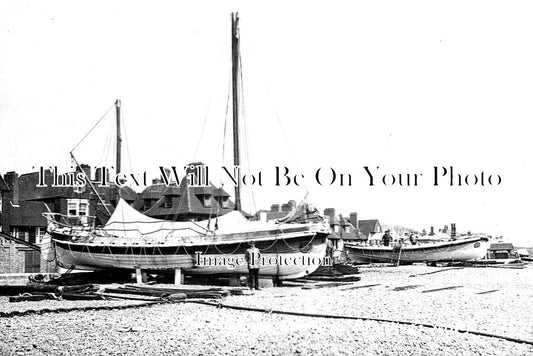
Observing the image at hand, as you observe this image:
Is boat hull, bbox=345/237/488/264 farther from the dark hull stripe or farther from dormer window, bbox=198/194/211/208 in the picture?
the dark hull stripe

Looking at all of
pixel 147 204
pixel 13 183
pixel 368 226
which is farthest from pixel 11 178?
pixel 368 226

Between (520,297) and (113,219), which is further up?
(113,219)

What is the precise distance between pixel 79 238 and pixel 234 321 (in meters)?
20.5

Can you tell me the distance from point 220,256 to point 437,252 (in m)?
27.5

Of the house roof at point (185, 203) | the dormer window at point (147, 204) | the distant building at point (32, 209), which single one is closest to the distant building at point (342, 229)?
the house roof at point (185, 203)

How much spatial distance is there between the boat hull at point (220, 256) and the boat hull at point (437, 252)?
2245 centimetres

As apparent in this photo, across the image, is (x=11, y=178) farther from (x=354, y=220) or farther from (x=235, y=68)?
(x=354, y=220)

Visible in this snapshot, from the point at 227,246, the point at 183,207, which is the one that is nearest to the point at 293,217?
the point at 227,246

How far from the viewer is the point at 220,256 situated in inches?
1028

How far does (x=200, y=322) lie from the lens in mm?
12672

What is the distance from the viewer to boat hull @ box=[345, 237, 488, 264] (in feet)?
158

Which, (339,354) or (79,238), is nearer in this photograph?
(339,354)

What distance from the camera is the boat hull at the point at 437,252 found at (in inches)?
1893

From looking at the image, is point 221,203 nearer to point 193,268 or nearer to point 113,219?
point 113,219
